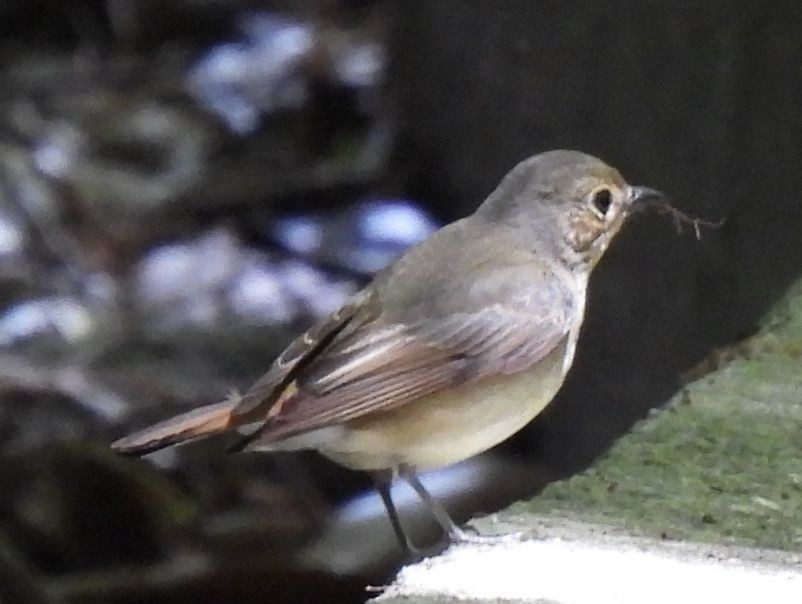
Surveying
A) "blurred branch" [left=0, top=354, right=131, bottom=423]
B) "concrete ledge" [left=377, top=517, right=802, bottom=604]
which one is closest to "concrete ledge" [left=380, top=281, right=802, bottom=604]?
"concrete ledge" [left=377, top=517, right=802, bottom=604]

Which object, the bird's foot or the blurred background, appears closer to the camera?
the bird's foot

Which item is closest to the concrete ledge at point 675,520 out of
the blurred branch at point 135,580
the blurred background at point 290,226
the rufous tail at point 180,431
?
the rufous tail at point 180,431

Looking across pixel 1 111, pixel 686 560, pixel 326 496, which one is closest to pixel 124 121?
pixel 1 111


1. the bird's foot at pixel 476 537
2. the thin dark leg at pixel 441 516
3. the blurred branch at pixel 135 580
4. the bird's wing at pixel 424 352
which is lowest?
the bird's foot at pixel 476 537

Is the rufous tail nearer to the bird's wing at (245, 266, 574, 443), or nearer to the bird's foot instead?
the bird's wing at (245, 266, 574, 443)

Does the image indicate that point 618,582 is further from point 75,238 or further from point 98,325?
point 75,238

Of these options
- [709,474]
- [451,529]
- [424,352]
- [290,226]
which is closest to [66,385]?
[290,226]

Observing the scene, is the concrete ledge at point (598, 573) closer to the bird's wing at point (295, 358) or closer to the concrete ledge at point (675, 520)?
the concrete ledge at point (675, 520)
